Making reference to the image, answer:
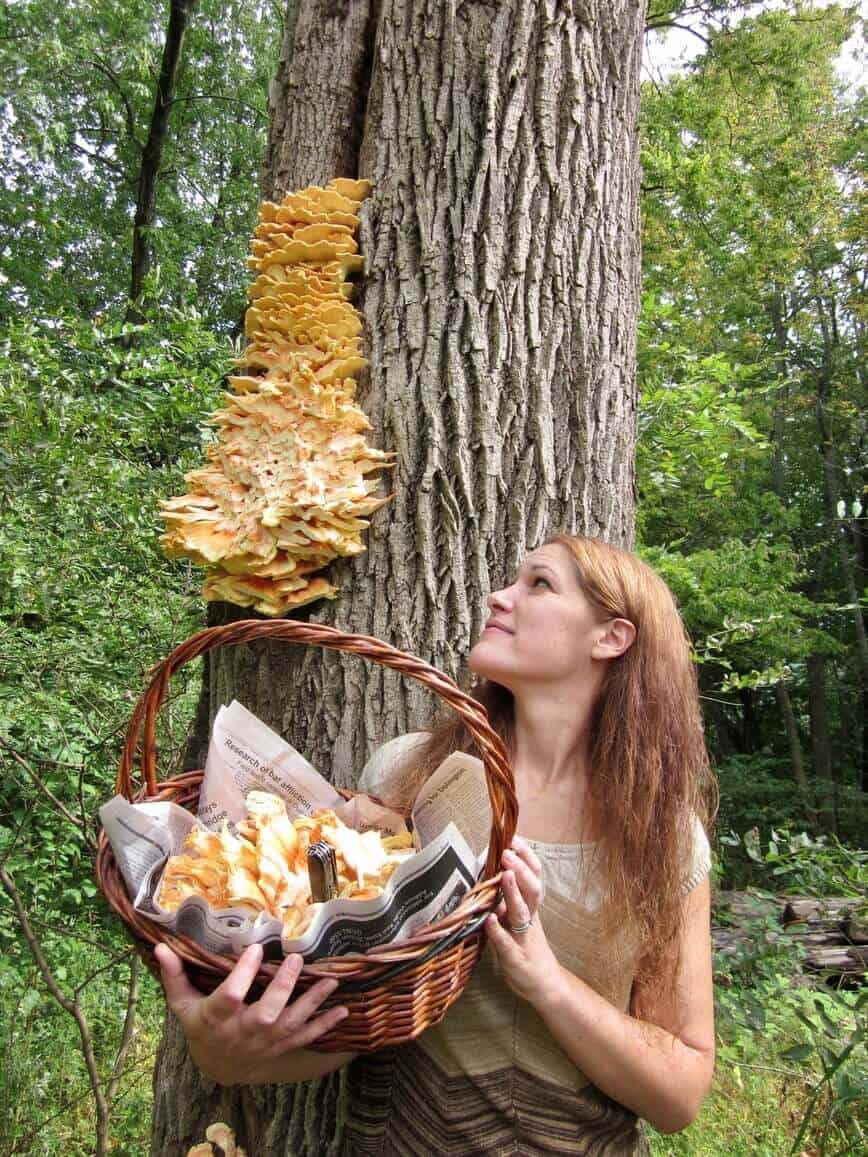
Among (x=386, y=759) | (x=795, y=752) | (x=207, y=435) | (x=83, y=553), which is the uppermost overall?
(x=207, y=435)

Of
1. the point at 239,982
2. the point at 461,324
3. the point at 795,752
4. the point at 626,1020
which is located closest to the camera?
the point at 239,982

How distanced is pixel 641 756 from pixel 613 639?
0.20 metres

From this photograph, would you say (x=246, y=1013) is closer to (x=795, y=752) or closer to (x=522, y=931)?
(x=522, y=931)

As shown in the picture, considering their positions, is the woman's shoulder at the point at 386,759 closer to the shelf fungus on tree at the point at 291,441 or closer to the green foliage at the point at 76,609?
the shelf fungus on tree at the point at 291,441

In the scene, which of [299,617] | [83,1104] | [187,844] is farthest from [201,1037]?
[83,1104]

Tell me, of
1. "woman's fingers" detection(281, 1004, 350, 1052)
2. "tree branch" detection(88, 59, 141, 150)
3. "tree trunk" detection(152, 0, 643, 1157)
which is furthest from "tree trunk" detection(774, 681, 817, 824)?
"woman's fingers" detection(281, 1004, 350, 1052)

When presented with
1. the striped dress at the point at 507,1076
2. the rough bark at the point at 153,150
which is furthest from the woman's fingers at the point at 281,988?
the rough bark at the point at 153,150

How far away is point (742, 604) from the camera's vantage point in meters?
8.12

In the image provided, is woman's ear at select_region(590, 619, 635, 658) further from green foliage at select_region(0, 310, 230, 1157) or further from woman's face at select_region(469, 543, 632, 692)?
green foliage at select_region(0, 310, 230, 1157)

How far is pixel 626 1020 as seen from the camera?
1.17 metres

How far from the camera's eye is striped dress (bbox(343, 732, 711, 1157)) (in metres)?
1.19

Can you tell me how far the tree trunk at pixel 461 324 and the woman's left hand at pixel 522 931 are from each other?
0.52m

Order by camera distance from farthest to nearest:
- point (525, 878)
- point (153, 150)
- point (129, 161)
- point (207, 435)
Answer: point (129, 161)
point (153, 150)
point (207, 435)
point (525, 878)

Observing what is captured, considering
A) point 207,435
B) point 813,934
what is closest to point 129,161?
point 207,435
